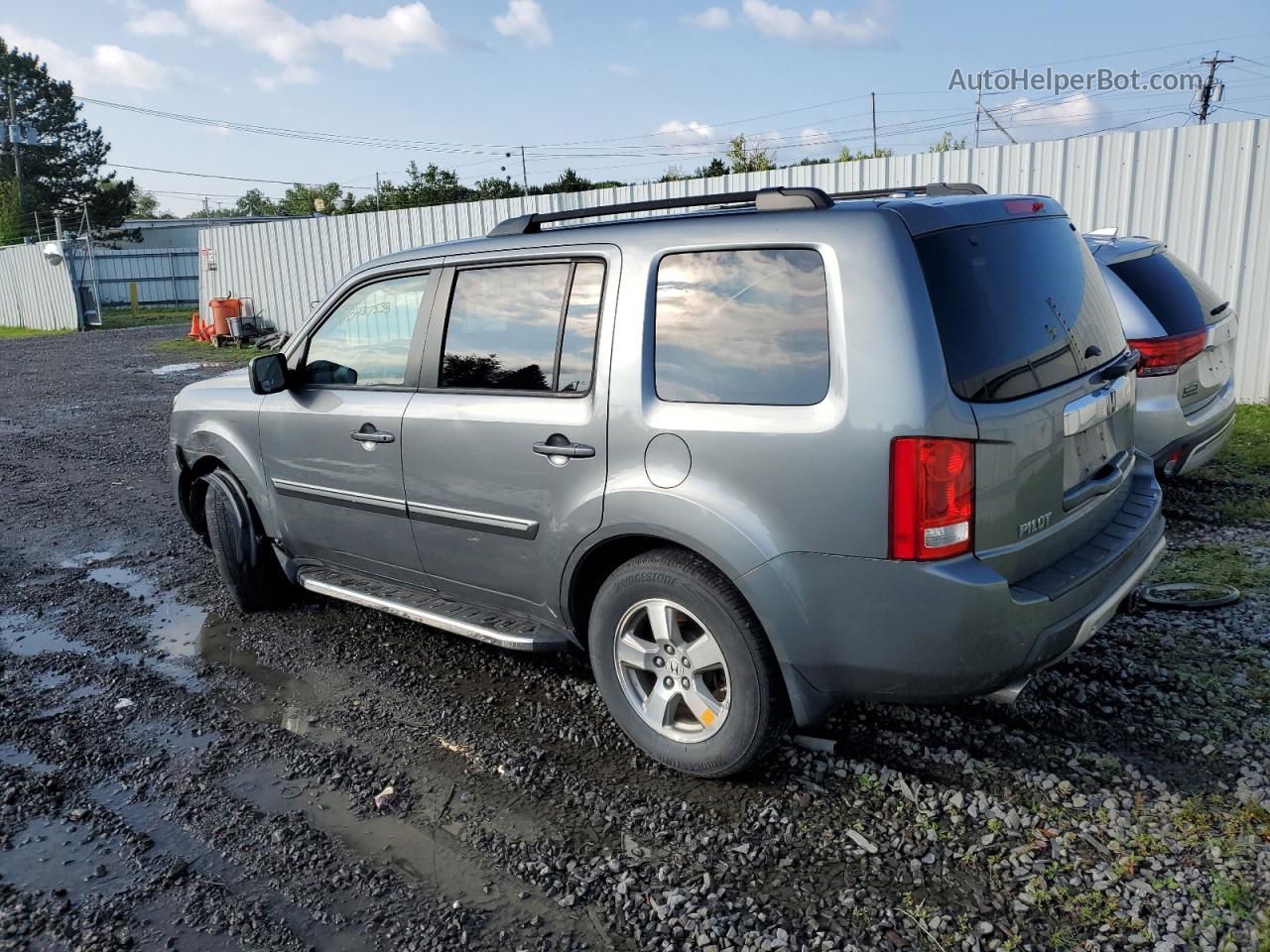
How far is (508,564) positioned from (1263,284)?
8.73 m

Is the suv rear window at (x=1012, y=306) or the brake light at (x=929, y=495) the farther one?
the suv rear window at (x=1012, y=306)

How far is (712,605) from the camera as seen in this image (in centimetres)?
320

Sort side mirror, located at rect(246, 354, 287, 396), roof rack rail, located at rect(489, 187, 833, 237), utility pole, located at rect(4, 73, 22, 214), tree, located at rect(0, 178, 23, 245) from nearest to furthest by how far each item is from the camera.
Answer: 1. roof rack rail, located at rect(489, 187, 833, 237)
2. side mirror, located at rect(246, 354, 287, 396)
3. tree, located at rect(0, 178, 23, 245)
4. utility pole, located at rect(4, 73, 22, 214)

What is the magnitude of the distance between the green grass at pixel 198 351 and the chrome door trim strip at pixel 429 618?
46.6 ft

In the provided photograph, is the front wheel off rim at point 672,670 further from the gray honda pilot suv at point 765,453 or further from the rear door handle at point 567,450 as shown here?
the rear door handle at point 567,450

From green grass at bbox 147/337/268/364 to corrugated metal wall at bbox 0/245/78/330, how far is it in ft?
27.4

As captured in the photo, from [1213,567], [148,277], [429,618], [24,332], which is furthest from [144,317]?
[1213,567]

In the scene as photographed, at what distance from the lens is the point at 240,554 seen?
519 centimetres

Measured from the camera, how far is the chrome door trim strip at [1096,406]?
126 inches

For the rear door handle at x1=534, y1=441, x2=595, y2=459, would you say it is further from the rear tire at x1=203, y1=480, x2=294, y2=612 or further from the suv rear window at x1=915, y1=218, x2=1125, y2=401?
the rear tire at x1=203, y1=480, x2=294, y2=612

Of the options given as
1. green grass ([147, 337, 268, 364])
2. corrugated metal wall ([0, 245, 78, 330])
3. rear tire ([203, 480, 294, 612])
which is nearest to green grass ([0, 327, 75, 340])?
corrugated metal wall ([0, 245, 78, 330])

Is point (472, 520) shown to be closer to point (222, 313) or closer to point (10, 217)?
point (222, 313)

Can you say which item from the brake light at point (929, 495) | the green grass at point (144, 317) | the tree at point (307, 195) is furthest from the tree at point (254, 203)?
the brake light at point (929, 495)

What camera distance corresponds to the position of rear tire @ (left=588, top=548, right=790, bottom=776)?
3.18 meters
